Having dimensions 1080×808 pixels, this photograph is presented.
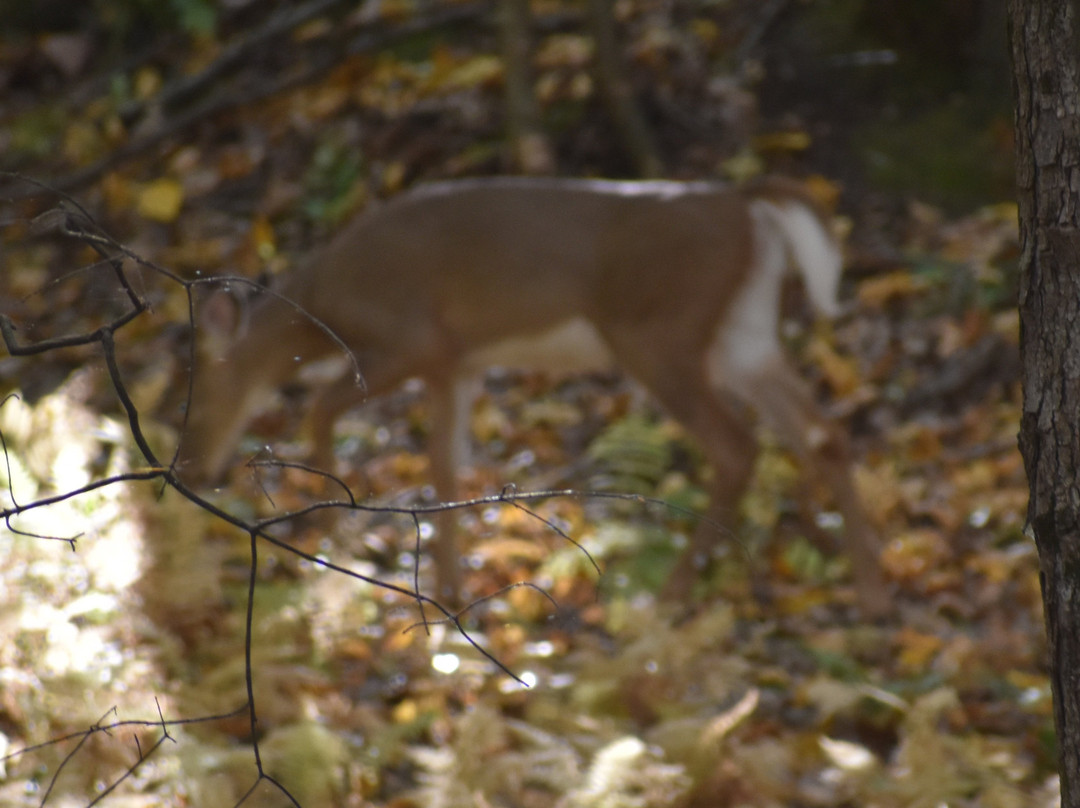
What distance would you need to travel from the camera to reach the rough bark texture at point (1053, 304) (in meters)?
1.73

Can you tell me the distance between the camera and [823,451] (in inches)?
202

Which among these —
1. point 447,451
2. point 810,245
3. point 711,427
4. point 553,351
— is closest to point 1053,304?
point 711,427

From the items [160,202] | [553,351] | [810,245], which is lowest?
[553,351]

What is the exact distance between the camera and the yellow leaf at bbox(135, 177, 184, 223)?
866cm

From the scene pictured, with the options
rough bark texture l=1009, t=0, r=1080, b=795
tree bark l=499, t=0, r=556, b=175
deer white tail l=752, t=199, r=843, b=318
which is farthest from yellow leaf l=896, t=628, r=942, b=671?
tree bark l=499, t=0, r=556, b=175

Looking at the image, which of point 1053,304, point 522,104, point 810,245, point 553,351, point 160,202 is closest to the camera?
point 1053,304

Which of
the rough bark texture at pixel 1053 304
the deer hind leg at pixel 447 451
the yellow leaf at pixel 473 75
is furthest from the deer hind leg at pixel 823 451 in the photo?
the yellow leaf at pixel 473 75

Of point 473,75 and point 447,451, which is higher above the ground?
point 473,75

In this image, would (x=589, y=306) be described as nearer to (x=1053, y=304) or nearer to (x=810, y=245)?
(x=810, y=245)

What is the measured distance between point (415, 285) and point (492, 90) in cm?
417

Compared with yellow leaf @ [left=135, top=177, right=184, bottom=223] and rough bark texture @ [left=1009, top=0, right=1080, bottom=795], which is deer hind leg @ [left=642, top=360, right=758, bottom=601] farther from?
yellow leaf @ [left=135, top=177, right=184, bottom=223]

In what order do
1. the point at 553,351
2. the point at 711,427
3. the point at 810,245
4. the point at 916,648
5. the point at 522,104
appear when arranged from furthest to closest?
the point at 522,104 → the point at 553,351 → the point at 810,245 → the point at 711,427 → the point at 916,648

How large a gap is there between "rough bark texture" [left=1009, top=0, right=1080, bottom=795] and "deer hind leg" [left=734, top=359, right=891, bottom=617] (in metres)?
3.08

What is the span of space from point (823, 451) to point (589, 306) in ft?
3.91
